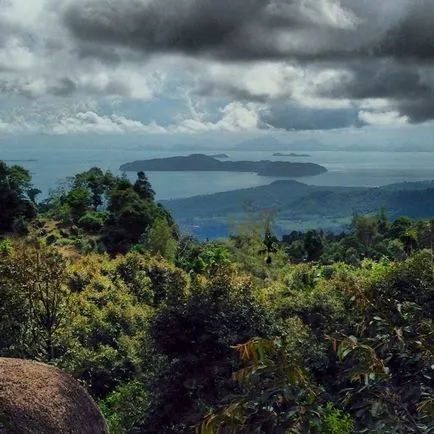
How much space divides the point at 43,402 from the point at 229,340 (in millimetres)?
2858

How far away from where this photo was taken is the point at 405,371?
3.89 meters

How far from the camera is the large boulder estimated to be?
8000 mm

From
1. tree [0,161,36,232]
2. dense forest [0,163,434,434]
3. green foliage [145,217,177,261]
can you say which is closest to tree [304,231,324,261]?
green foliage [145,217,177,261]

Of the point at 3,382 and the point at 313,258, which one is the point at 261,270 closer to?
the point at 313,258

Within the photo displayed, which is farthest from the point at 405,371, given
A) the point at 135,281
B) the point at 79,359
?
the point at 135,281

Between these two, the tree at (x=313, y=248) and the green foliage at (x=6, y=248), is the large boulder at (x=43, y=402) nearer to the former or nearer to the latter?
the green foliage at (x=6, y=248)

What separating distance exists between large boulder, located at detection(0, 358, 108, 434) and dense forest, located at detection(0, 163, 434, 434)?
1.28 m

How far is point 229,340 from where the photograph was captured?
9.80m

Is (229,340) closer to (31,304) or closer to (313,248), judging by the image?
(31,304)

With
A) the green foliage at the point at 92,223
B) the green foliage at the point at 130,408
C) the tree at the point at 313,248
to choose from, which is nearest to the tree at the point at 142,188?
the green foliage at the point at 92,223

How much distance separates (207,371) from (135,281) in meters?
18.6

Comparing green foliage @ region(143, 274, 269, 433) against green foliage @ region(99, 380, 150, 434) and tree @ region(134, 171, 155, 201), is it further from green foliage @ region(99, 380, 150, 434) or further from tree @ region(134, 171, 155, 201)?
tree @ region(134, 171, 155, 201)

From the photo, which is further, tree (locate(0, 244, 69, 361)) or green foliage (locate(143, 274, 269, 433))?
tree (locate(0, 244, 69, 361))

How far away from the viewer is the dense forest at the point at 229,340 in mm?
3246
